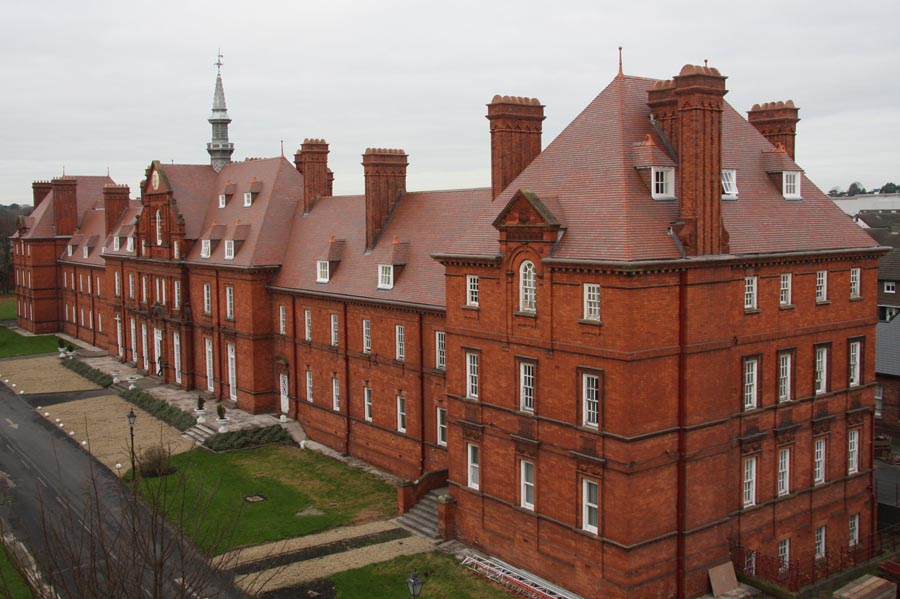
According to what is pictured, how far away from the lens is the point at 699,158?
26.4 m

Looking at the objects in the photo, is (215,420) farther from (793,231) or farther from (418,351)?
(793,231)

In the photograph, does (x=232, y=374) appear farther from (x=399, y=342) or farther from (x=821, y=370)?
(x=821, y=370)

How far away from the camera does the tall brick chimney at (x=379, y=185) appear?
4397 cm

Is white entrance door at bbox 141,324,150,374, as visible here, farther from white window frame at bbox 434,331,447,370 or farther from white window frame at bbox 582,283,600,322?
white window frame at bbox 582,283,600,322

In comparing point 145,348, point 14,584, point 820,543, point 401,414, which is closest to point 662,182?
point 820,543

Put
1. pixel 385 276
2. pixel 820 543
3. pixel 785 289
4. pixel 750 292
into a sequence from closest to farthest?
pixel 750 292
pixel 785 289
pixel 820 543
pixel 385 276

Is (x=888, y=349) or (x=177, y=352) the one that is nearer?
(x=888, y=349)

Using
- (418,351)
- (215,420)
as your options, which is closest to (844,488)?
(418,351)

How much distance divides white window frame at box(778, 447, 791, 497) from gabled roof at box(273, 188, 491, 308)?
14.2m

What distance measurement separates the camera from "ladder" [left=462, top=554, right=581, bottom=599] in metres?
27.3

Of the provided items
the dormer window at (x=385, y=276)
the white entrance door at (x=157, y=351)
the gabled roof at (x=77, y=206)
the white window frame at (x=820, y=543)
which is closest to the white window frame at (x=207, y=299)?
the white entrance door at (x=157, y=351)

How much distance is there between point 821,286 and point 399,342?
17566mm

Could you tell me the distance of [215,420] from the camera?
4800 cm

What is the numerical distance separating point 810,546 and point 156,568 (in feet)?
78.1
